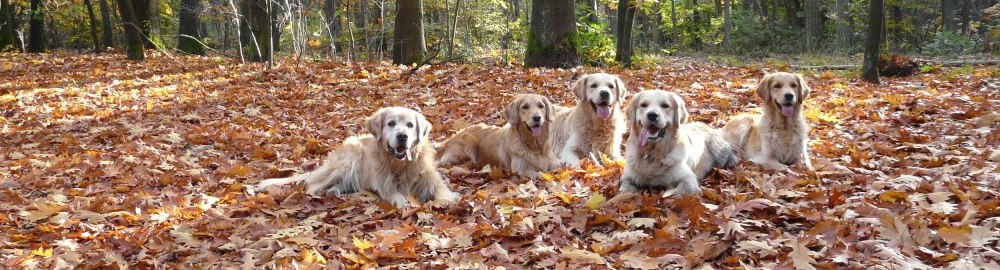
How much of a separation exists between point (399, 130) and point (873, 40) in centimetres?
1117

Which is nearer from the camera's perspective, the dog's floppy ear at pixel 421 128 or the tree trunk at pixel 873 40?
the dog's floppy ear at pixel 421 128

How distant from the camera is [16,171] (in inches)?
292

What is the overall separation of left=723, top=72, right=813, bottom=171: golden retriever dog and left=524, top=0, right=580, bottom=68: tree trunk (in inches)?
290

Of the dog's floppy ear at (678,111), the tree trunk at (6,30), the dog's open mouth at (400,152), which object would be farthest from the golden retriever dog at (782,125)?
the tree trunk at (6,30)

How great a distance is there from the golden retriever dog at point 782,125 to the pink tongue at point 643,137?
1644 millimetres

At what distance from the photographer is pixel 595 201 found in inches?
213

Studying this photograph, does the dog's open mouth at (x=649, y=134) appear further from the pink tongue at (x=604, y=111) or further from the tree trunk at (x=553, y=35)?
the tree trunk at (x=553, y=35)

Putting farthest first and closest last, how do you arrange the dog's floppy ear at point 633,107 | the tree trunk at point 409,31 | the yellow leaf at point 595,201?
the tree trunk at point 409,31 → the dog's floppy ear at point 633,107 → the yellow leaf at point 595,201

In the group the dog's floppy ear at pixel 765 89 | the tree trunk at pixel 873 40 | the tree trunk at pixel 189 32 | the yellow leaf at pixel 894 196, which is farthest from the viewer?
the tree trunk at pixel 189 32

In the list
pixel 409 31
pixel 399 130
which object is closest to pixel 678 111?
pixel 399 130

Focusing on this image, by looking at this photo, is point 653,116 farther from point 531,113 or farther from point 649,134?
point 531,113

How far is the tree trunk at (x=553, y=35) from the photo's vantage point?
13.9 m

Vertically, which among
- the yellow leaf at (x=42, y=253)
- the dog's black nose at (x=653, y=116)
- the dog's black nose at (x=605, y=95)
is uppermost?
the dog's black nose at (x=605, y=95)

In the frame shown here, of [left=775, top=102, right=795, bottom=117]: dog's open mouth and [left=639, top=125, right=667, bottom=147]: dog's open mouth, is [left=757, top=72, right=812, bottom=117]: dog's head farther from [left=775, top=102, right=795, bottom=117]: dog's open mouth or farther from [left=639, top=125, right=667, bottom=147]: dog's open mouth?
[left=639, top=125, right=667, bottom=147]: dog's open mouth
